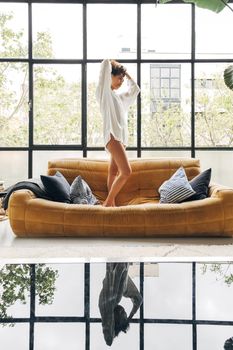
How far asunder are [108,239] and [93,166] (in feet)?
3.83

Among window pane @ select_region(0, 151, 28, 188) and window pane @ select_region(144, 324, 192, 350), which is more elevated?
window pane @ select_region(0, 151, 28, 188)

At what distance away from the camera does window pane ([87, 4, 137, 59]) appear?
6.59m

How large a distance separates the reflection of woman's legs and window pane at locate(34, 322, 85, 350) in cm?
368

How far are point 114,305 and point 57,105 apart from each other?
5.50 metres

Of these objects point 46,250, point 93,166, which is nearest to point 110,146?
point 93,166

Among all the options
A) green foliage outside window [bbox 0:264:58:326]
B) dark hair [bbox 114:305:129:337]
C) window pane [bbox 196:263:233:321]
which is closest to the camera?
dark hair [bbox 114:305:129:337]

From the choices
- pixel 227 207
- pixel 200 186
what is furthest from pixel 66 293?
pixel 200 186

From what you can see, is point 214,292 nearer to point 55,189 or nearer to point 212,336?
point 212,336

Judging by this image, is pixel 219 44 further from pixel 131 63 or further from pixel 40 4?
pixel 40 4

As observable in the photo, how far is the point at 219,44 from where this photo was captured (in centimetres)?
663

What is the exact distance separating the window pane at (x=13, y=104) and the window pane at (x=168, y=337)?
560 centimetres

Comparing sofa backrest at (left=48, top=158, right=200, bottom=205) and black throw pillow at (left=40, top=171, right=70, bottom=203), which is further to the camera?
sofa backrest at (left=48, top=158, right=200, bottom=205)

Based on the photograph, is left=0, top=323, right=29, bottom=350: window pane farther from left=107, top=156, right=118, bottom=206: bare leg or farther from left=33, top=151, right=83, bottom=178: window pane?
left=33, top=151, right=83, bottom=178: window pane

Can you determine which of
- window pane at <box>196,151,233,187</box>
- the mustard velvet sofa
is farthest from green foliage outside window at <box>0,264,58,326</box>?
window pane at <box>196,151,233,187</box>
